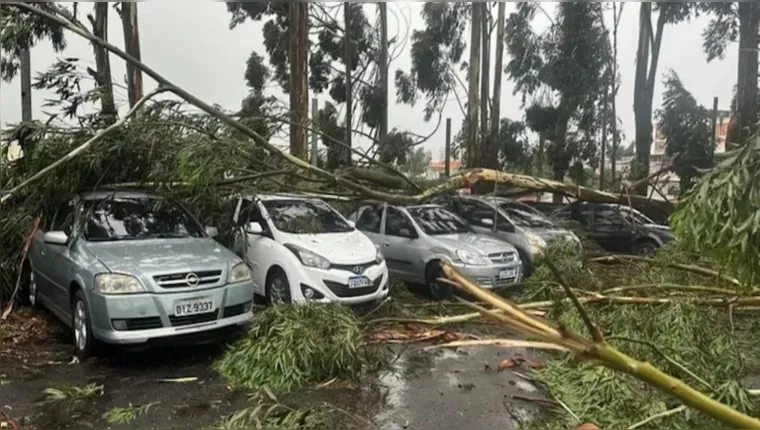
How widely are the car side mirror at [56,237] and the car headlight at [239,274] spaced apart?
0.97 meters

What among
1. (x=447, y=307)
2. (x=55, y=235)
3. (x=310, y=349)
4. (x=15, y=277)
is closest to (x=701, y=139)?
(x=447, y=307)

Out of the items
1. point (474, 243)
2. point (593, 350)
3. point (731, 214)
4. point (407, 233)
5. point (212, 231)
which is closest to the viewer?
point (593, 350)

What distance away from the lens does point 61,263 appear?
10.5ft

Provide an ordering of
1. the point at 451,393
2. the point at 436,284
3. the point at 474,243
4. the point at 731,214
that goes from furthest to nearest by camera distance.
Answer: the point at 474,243
the point at 436,284
the point at 451,393
the point at 731,214

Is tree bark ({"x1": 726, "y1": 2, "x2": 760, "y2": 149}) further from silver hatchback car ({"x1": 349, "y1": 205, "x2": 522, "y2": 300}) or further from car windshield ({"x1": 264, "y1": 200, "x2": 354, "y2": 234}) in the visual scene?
car windshield ({"x1": 264, "y1": 200, "x2": 354, "y2": 234})

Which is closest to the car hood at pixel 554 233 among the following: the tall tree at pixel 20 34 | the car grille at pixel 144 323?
the car grille at pixel 144 323

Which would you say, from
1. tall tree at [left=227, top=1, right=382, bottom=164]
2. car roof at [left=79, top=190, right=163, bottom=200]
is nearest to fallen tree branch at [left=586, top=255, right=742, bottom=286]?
tall tree at [left=227, top=1, right=382, bottom=164]

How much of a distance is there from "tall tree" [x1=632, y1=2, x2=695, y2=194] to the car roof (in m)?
2.60

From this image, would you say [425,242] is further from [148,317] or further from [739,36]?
[739,36]

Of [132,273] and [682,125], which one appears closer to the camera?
[682,125]

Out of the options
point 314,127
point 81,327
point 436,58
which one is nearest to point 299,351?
point 314,127

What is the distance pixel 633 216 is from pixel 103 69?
284 centimetres

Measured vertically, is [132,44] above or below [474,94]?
above

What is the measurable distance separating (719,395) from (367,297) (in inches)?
63.1
